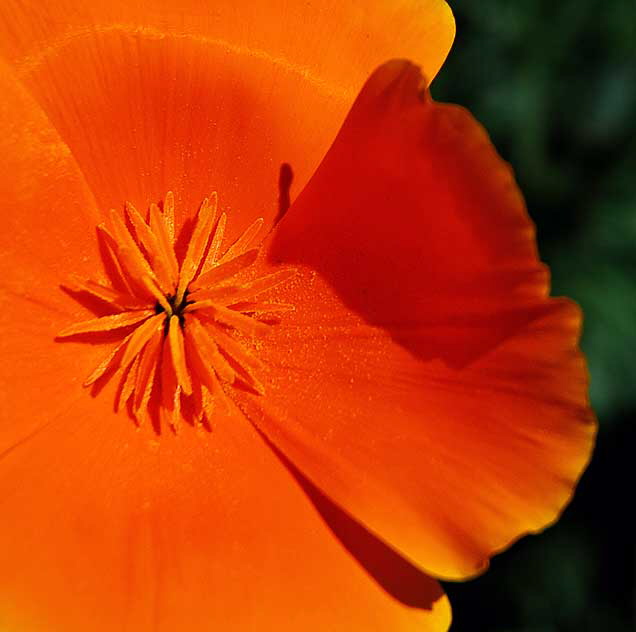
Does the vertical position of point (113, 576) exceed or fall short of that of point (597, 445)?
it exceeds it

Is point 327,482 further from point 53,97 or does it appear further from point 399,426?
point 53,97

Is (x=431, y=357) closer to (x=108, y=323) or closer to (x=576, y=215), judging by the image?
(x=108, y=323)

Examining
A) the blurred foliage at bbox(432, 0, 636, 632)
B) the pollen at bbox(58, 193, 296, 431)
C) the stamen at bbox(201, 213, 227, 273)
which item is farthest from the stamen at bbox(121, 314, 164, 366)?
the blurred foliage at bbox(432, 0, 636, 632)

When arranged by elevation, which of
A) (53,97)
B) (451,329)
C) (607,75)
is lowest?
(607,75)

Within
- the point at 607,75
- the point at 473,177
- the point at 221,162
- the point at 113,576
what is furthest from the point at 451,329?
the point at 607,75

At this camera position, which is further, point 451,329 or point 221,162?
point 221,162
